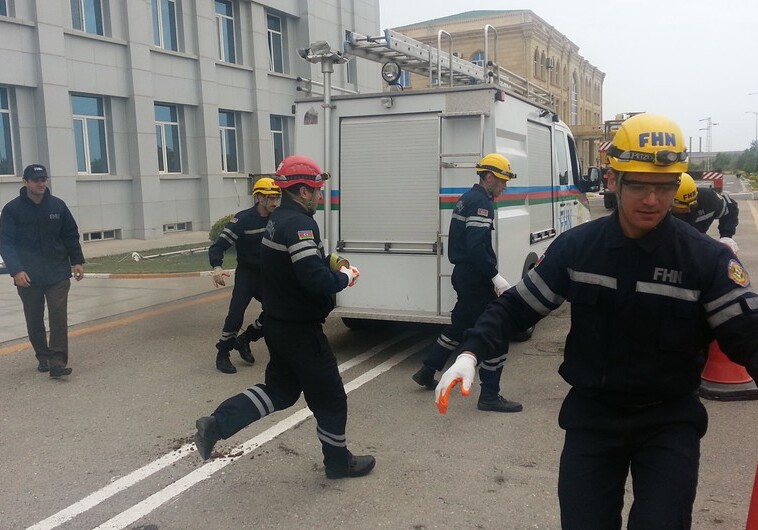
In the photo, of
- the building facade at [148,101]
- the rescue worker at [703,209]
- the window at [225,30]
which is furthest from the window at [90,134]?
the rescue worker at [703,209]

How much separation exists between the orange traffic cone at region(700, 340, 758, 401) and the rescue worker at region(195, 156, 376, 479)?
310cm

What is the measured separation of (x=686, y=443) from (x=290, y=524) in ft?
7.26

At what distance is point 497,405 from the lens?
5672 mm

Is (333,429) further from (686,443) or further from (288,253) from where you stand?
(686,443)

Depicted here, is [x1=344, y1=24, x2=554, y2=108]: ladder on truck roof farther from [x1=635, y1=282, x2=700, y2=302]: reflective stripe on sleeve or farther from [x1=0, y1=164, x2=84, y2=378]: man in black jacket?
[x1=635, y1=282, x2=700, y2=302]: reflective stripe on sleeve

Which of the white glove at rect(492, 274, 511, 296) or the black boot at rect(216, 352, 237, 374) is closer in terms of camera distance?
the white glove at rect(492, 274, 511, 296)

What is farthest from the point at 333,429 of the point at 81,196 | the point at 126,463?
the point at 81,196

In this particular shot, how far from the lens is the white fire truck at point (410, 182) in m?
6.84

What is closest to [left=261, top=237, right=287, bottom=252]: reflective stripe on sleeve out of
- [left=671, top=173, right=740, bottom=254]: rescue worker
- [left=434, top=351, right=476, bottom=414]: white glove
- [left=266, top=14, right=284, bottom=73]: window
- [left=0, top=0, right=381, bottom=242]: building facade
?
[left=434, top=351, right=476, bottom=414]: white glove

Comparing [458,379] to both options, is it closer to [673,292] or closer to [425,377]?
[673,292]

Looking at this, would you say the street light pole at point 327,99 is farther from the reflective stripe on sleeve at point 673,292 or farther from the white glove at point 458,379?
the reflective stripe on sleeve at point 673,292

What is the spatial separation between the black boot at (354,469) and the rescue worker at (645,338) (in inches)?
79.7

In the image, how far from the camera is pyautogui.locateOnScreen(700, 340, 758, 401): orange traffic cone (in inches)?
230

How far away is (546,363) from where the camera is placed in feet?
23.3
